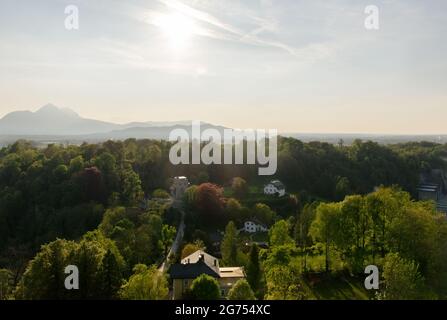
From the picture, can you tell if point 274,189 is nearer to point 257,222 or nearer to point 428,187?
point 257,222

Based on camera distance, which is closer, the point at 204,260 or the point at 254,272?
the point at 254,272

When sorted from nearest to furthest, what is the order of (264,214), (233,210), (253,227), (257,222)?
(253,227), (257,222), (233,210), (264,214)

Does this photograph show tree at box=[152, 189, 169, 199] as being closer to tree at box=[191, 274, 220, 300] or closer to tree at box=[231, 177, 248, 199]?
tree at box=[231, 177, 248, 199]

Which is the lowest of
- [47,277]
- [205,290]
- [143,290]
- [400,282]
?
[205,290]

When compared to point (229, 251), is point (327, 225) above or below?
above

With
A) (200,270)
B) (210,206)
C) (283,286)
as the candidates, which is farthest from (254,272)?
(210,206)

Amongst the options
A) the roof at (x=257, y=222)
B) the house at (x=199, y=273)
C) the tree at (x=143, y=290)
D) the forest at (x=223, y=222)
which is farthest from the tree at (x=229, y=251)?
the roof at (x=257, y=222)
